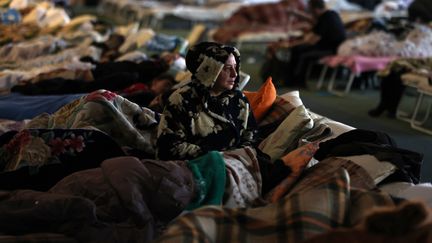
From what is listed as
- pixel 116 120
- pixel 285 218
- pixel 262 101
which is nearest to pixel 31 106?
pixel 116 120

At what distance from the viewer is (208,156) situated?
213cm

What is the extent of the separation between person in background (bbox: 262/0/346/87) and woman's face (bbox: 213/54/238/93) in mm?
4241

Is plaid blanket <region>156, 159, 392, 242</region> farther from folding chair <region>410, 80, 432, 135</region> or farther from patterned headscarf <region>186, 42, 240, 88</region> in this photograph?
folding chair <region>410, 80, 432, 135</region>

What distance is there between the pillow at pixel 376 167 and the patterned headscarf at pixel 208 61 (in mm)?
692

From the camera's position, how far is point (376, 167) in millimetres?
2248

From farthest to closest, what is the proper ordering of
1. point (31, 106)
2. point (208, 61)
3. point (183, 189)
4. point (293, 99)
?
point (31, 106), point (293, 99), point (208, 61), point (183, 189)

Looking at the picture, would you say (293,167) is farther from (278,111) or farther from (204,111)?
(278,111)

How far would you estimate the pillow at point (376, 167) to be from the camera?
87.7 inches

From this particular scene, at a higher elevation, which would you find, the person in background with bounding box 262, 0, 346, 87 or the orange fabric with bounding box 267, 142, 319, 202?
the orange fabric with bounding box 267, 142, 319, 202

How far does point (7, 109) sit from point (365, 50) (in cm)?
394

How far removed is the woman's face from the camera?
102 inches

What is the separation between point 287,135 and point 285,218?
1.07m

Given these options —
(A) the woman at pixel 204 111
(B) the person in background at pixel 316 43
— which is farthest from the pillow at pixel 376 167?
(B) the person in background at pixel 316 43

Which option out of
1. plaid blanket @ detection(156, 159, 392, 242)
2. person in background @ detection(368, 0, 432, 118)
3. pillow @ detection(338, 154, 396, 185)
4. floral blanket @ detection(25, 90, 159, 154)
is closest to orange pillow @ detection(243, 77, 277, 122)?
floral blanket @ detection(25, 90, 159, 154)
